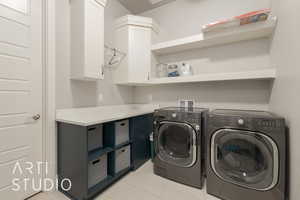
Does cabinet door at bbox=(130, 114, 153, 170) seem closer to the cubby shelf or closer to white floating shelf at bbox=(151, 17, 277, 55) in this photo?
the cubby shelf

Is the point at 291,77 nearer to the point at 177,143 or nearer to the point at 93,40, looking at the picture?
the point at 177,143

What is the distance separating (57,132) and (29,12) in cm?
132

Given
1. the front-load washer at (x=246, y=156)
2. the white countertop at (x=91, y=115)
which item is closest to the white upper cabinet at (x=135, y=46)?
the white countertop at (x=91, y=115)

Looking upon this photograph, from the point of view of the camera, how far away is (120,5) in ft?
8.24

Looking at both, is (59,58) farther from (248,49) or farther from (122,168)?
(248,49)

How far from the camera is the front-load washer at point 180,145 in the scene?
154 cm

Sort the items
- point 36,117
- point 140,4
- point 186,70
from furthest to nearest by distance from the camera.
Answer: point 140,4 < point 186,70 < point 36,117

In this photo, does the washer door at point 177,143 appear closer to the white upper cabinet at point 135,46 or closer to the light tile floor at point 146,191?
the light tile floor at point 146,191

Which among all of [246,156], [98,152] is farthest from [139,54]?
[246,156]

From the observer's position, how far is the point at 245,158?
131 cm

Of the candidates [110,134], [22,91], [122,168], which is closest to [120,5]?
[22,91]

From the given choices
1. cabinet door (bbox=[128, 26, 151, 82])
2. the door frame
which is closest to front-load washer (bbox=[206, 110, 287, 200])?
cabinet door (bbox=[128, 26, 151, 82])

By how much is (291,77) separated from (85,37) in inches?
81.4

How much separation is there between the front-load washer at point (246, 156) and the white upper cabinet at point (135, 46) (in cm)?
136
